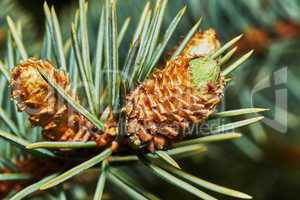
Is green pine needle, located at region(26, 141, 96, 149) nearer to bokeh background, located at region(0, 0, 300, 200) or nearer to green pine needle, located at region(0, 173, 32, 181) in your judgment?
green pine needle, located at region(0, 173, 32, 181)

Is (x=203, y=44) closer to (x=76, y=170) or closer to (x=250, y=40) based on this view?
(x=76, y=170)

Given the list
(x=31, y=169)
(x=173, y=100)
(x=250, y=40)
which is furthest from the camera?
(x=250, y=40)

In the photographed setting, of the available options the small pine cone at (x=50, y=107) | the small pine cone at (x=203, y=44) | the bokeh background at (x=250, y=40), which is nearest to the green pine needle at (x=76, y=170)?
the small pine cone at (x=50, y=107)

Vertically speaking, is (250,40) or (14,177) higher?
(250,40)

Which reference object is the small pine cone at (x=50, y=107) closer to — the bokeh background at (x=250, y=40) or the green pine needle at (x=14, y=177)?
the green pine needle at (x=14, y=177)

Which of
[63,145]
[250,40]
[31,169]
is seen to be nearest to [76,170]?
[63,145]

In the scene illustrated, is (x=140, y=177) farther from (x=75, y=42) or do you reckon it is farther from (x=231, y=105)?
(x=75, y=42)
